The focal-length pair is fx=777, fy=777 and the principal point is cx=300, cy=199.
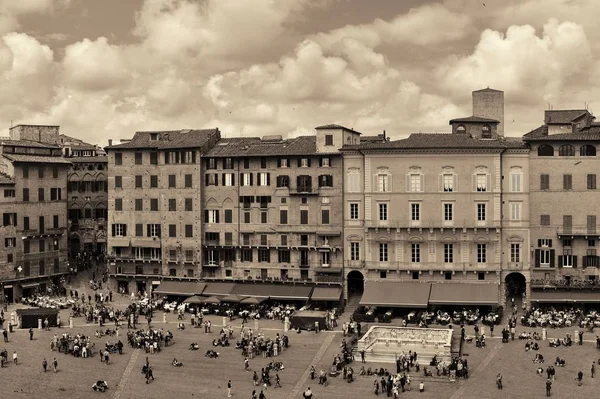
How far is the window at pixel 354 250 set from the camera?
7694cm

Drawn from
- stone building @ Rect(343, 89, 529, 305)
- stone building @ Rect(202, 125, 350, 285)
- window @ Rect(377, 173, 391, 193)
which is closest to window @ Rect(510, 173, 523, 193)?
stone building @ Rect(343, 89, 529, 305)

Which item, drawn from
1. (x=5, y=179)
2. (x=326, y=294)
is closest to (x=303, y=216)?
(x=326, y=294)

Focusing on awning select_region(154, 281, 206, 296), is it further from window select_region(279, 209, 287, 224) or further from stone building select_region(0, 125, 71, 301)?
stone building select_region(0, 125, 71, 301)

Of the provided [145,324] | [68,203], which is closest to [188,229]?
[145,324]

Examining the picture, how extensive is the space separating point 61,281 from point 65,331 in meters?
19.0

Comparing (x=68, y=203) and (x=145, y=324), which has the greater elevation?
(x=68, y=203)

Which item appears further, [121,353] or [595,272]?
[595,272]

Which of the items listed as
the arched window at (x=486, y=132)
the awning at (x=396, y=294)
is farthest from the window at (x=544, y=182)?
the awning at (x=396, y=294)

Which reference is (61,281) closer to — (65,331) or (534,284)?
(65,331)

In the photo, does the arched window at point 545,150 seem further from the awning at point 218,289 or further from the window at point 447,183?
the awning at point 218,289

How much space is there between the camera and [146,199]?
274 ft

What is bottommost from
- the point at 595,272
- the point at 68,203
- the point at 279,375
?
the point at 279,375

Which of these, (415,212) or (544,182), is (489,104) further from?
(415,212)

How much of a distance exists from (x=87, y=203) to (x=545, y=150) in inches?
2161
